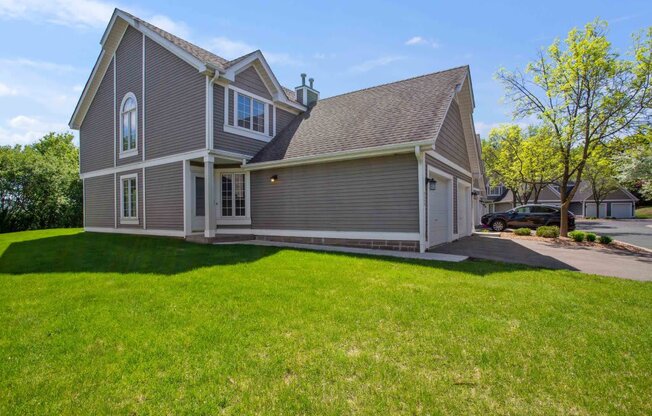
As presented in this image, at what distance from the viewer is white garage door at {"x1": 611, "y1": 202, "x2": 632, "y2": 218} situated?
43969 millimetres

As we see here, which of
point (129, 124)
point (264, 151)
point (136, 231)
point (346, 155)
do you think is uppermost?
point (129, 124)

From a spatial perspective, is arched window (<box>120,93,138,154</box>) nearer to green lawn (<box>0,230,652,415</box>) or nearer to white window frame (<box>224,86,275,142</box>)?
white window frame (<box>224,86,275,142</box>)

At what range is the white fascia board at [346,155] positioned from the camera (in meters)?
9.02

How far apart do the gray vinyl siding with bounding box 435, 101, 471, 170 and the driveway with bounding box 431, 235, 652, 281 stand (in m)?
3.27

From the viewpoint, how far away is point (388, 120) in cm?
1091

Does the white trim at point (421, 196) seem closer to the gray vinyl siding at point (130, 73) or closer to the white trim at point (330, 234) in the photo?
the white trim at point (330, 234)

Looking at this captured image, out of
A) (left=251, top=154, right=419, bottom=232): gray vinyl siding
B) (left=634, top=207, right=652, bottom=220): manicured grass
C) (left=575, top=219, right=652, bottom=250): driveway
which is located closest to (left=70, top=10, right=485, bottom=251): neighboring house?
(left=251, top=154, right=419, bottom=232): gray vinyl siding

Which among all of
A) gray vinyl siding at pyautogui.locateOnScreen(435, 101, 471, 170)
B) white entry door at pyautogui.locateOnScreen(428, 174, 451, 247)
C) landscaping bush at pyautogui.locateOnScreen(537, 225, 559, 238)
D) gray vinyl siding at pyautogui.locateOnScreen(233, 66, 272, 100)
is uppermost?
gray vinyl siding at pyautogui.locateOnScreen(233, 66, 272, 100)

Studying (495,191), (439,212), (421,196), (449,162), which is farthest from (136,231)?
(495,191)

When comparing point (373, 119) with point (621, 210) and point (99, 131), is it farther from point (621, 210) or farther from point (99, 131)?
point (621, 210)

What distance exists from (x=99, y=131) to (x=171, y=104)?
19.5 feet

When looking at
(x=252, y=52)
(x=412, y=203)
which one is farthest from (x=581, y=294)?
(x=252, y=52)

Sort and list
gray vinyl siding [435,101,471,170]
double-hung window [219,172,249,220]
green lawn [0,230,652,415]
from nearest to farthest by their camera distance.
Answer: green lawn [0,230,652,415], gray vinyl siding [435,101,471,170], double-hung window [219,172,249,220]

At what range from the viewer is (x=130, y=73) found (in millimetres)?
14109
